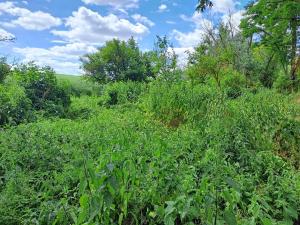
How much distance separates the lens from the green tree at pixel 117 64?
16203 millimetres

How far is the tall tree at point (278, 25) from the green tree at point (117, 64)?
5.29 meters

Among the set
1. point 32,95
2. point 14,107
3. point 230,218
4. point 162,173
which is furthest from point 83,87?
point 230,218

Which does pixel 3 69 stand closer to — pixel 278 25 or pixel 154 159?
pixel 154 159

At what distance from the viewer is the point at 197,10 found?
6809 millimetres

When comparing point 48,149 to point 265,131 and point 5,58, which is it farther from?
point 5,58

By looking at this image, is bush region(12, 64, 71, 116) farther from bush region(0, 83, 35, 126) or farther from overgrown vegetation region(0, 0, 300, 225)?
bush region(0, 83, 35, 126)

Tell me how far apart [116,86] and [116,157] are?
9.65m

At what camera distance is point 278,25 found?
11.9 meters

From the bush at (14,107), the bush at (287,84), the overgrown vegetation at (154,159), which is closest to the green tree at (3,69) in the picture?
the overgrown vegetation at (154,159)

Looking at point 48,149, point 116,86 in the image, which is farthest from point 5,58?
point 48,149

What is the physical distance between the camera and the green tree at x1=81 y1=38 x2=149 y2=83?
16.2 meters

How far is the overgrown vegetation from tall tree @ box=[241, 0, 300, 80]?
42 cm

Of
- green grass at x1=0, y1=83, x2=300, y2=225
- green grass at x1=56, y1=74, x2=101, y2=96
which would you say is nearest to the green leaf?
green grass at x1=0, y1=83, x2=300, y2=225

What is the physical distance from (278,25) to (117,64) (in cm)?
785
